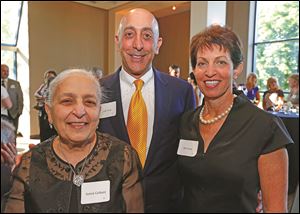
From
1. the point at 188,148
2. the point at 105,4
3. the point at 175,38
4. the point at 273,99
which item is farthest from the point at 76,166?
the point at 175,38

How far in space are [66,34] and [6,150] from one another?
7.29 metres

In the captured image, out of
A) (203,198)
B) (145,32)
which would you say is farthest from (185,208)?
(145,32)

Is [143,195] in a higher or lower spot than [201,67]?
lower

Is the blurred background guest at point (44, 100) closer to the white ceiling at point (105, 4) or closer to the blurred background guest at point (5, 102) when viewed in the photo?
the blurred background guest at point (5, 102)

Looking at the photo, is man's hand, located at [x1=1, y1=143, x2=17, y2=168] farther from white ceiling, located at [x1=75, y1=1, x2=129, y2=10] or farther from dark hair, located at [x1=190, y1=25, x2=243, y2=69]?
white ceiling, located at [x1=75, y1=1, x2=129, y2=10]

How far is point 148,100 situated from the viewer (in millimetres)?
1287

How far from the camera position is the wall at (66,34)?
6785 millimetres

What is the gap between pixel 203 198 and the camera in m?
0.80

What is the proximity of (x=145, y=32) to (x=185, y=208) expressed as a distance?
73 cm

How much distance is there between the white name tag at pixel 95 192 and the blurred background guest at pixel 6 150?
0.58 ft

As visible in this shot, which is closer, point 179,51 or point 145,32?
point 145,32

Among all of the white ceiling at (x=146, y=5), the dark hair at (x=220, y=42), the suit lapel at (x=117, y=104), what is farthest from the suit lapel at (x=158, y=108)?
the white ceiling at (x=146, y=5)

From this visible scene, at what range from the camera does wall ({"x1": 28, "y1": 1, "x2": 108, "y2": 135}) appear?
6785 mm

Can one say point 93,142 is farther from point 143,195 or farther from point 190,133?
point 190,133
